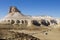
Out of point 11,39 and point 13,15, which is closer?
point 11,39

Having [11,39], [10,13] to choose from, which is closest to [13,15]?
[10,13]

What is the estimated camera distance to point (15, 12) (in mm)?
199750

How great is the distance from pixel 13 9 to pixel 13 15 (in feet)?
44.8

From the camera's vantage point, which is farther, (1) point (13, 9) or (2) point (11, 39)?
(1) point (13, 9)

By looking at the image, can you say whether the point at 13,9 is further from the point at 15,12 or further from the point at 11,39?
the point at 11,39

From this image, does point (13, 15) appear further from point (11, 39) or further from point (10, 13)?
point (11, 39)

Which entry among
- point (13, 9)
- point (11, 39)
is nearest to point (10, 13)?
point (13, 9)

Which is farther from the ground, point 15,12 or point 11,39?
point 15,12

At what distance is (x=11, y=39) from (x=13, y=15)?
6432 inches

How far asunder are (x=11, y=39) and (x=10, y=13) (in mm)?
173411

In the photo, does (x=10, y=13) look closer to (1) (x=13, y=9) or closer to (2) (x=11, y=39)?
(1) (x=13, y=9)

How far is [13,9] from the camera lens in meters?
199

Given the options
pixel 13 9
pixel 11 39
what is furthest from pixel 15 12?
pixel 11 39

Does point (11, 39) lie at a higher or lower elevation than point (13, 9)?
lower
